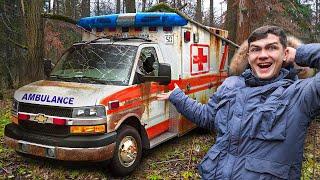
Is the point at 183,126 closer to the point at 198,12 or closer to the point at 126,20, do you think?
the point at 126,20

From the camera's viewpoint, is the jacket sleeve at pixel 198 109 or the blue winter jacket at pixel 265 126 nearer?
the blue winter jacket at pixel 265 126

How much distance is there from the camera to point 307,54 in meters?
2.34

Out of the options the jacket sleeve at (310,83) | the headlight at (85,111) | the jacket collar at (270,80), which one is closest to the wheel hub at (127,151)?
the headlight at (85,111)

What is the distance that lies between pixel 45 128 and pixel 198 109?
3.51m

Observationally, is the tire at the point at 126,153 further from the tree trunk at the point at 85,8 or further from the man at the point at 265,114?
the tree trunk at the point at 85,8

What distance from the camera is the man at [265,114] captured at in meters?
2.22

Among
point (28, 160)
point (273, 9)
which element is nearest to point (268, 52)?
point (28, 160)

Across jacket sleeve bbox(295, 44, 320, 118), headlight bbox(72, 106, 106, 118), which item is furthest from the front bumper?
jacket sleeve bbox(295, 44, 320, 118)

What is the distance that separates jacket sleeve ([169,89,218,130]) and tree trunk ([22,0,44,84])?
643 centimetres

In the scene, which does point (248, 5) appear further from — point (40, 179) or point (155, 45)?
point (40, 179)

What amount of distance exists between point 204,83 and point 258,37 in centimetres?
622

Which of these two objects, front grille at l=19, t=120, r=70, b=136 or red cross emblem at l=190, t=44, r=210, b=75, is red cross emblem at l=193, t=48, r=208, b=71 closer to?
red cross emblem at l=190, t=44, r=210, b=75

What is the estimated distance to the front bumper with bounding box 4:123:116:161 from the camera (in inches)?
212

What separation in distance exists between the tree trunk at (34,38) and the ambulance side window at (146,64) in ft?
10.1
